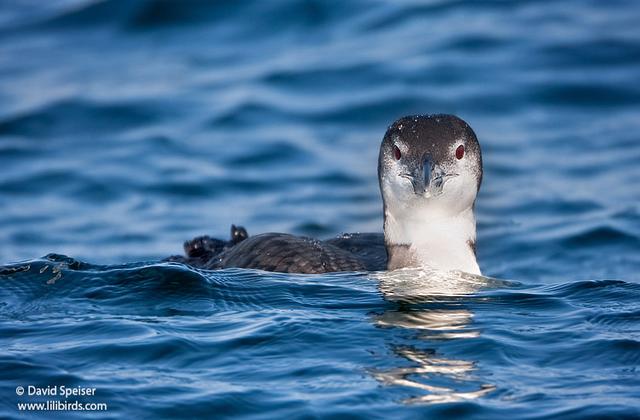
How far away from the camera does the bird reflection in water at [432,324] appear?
5641 mm

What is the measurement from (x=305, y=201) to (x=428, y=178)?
5.41 meters

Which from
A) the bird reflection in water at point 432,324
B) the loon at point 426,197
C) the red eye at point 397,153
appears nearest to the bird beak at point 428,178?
the loon at point 426,197

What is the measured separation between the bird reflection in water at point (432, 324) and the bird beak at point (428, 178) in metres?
0.51

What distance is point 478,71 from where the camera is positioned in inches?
601

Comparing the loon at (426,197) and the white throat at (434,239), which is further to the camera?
the white throat at (434,239)

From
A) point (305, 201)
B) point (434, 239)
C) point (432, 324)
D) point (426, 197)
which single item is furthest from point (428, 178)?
point (305, 201)

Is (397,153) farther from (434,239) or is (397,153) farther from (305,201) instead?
(305,201)

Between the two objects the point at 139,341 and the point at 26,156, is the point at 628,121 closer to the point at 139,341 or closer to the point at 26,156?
the point at 26,156

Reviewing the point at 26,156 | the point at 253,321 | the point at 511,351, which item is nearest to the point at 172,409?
the point at 253,321

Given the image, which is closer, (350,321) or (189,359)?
(189,359)

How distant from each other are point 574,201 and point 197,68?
6.06m

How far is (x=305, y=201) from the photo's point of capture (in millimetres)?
12594

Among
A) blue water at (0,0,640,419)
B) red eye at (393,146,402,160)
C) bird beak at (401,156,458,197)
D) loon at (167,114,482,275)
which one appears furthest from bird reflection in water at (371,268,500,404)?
red eye at (393,146,402,160)

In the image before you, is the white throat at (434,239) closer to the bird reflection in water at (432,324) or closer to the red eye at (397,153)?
the bird reflection in water at (432,324)
